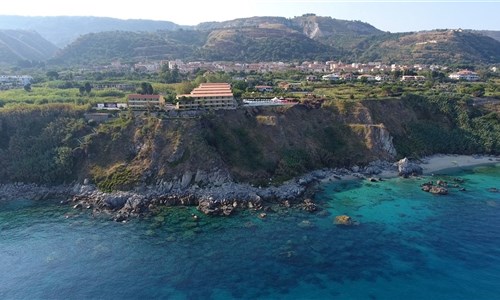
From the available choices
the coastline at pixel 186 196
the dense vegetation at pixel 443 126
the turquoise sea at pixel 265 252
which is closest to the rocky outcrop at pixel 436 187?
the turquoise sea at pixel 265 252

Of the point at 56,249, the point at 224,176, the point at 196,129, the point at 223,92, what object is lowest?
the point at 56,249

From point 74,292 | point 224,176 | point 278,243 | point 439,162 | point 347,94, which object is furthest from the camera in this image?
point 347,94

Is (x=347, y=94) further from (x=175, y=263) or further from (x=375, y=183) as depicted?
(x=175, y=263)

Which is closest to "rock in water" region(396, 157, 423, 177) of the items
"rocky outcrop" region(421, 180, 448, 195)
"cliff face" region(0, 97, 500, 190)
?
"rocky outcrop" region(421, 180, 448, 195)

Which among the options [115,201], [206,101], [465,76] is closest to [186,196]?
[115,201]

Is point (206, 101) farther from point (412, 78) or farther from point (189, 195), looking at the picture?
point (412, 78)

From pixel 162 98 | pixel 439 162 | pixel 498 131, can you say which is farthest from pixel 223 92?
pixel 498 131

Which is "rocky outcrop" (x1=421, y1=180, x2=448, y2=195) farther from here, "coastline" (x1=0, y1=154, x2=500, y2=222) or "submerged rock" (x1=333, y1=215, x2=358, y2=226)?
"submerged rock" (x1=333, y1=215, x2=358, y2=226)
